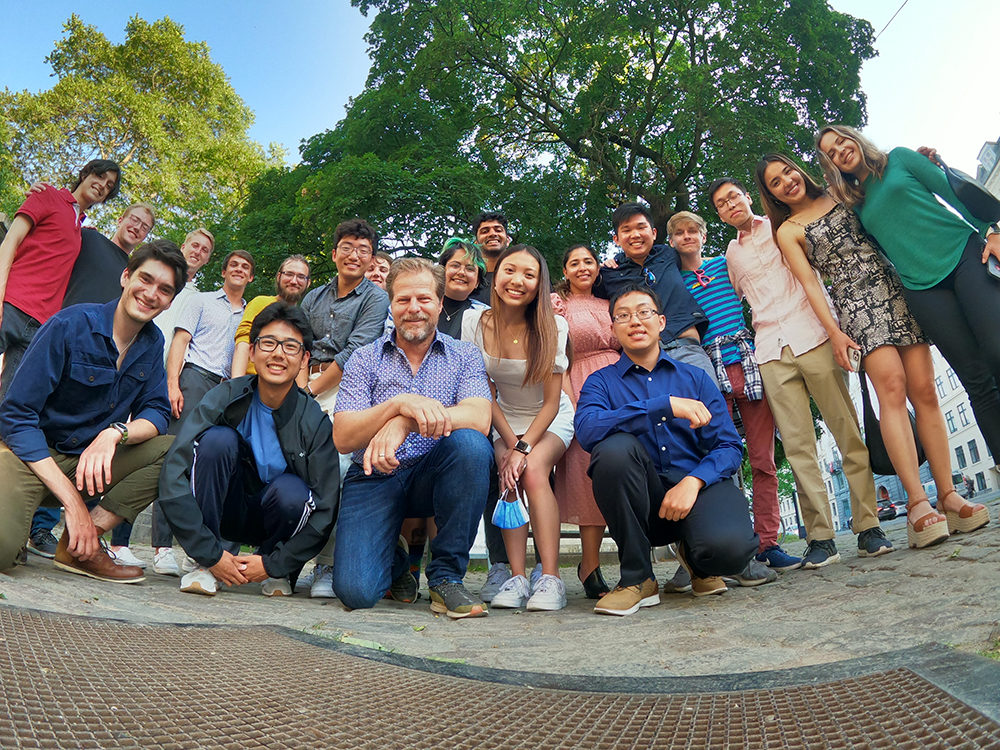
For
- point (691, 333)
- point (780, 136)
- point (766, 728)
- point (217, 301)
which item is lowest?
point (766, 728)

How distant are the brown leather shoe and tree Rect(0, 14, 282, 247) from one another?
1466 cm

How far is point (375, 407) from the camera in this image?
3223 millimetres

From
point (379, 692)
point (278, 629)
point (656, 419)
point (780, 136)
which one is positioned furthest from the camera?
point (780, 136)

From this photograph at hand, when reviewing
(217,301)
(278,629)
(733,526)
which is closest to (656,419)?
(733,526)

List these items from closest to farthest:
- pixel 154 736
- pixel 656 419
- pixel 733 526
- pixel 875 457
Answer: pixel 154 736 → pixel 733 526 → pixel 656 419 → pixel 875 457

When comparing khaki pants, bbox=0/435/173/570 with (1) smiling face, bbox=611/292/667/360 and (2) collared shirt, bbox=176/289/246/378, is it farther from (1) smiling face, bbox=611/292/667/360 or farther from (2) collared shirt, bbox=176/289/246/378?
(1) smiling face, bbox=611/292/667/360

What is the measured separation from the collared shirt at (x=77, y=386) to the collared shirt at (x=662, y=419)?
219cm

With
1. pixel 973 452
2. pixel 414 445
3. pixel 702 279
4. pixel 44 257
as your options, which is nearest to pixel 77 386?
pixel 44 257

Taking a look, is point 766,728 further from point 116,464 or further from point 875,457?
point 116,464

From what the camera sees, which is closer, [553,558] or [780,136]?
[553,558]

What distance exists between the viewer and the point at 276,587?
3.60m

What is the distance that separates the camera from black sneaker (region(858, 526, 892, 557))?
370 centimetres

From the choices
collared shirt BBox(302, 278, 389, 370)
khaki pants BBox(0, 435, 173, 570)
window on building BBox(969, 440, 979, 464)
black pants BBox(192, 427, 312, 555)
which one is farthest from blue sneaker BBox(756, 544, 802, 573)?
window on building BBox(969, 440, 979, 464)

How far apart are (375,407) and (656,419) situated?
4.32 feet
